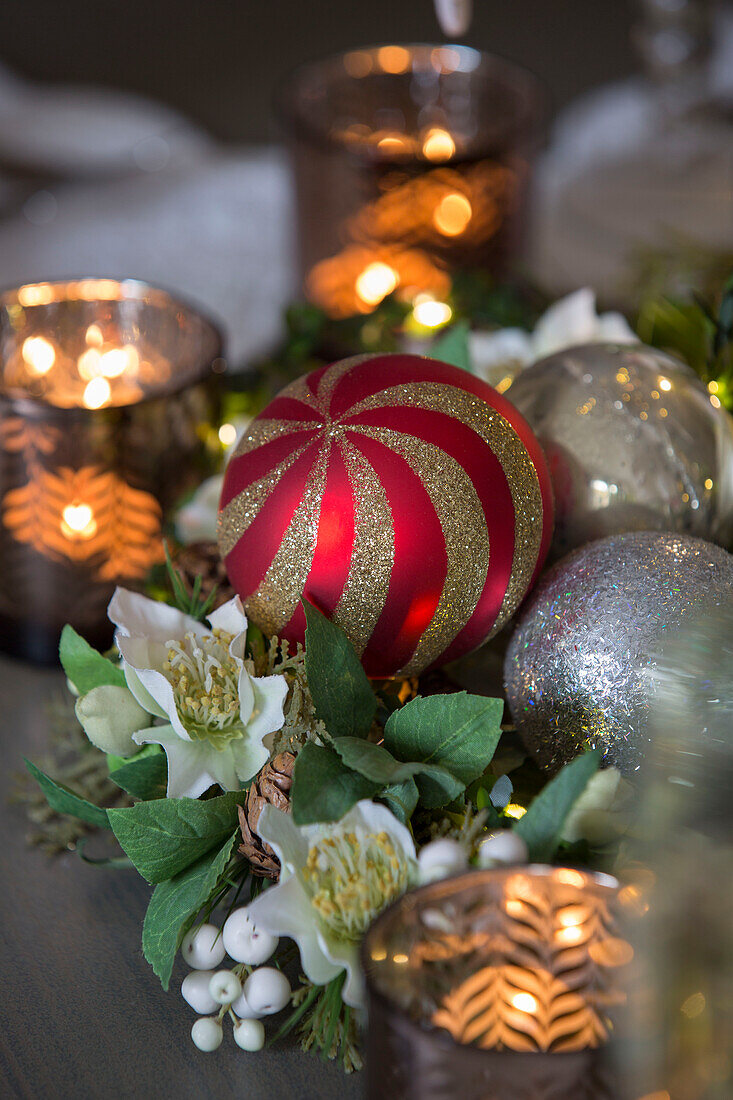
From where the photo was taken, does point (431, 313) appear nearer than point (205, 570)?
No

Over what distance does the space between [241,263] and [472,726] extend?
0.79 metres

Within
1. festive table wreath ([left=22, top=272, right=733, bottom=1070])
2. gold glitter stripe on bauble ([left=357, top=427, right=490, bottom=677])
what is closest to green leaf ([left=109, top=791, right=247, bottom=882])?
festive table wreath ([left=22, top=272, right=733, bottom=1070])

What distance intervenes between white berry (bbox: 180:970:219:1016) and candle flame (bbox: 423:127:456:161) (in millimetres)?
530

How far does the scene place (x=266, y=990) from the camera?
0.36 meters

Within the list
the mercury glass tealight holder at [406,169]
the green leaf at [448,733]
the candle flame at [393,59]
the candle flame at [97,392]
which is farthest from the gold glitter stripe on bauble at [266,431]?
the candle flame at [393,59]

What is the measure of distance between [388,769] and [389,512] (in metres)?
0.09

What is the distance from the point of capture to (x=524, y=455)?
406 millimetres

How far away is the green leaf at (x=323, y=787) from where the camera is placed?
34 cm

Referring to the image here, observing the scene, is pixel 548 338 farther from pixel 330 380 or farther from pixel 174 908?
pixel 174 908

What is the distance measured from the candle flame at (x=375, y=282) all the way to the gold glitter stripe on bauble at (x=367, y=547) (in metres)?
0.40

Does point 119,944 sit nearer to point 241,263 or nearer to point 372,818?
point 372,818

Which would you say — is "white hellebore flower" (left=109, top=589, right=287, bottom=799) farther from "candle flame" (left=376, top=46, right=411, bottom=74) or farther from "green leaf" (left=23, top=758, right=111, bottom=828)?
"candle flame" (left=376, top=46, right=411, bottom=74)

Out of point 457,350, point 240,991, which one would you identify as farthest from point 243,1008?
point 457,350

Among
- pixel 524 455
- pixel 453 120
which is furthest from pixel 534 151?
pixel 524 455
